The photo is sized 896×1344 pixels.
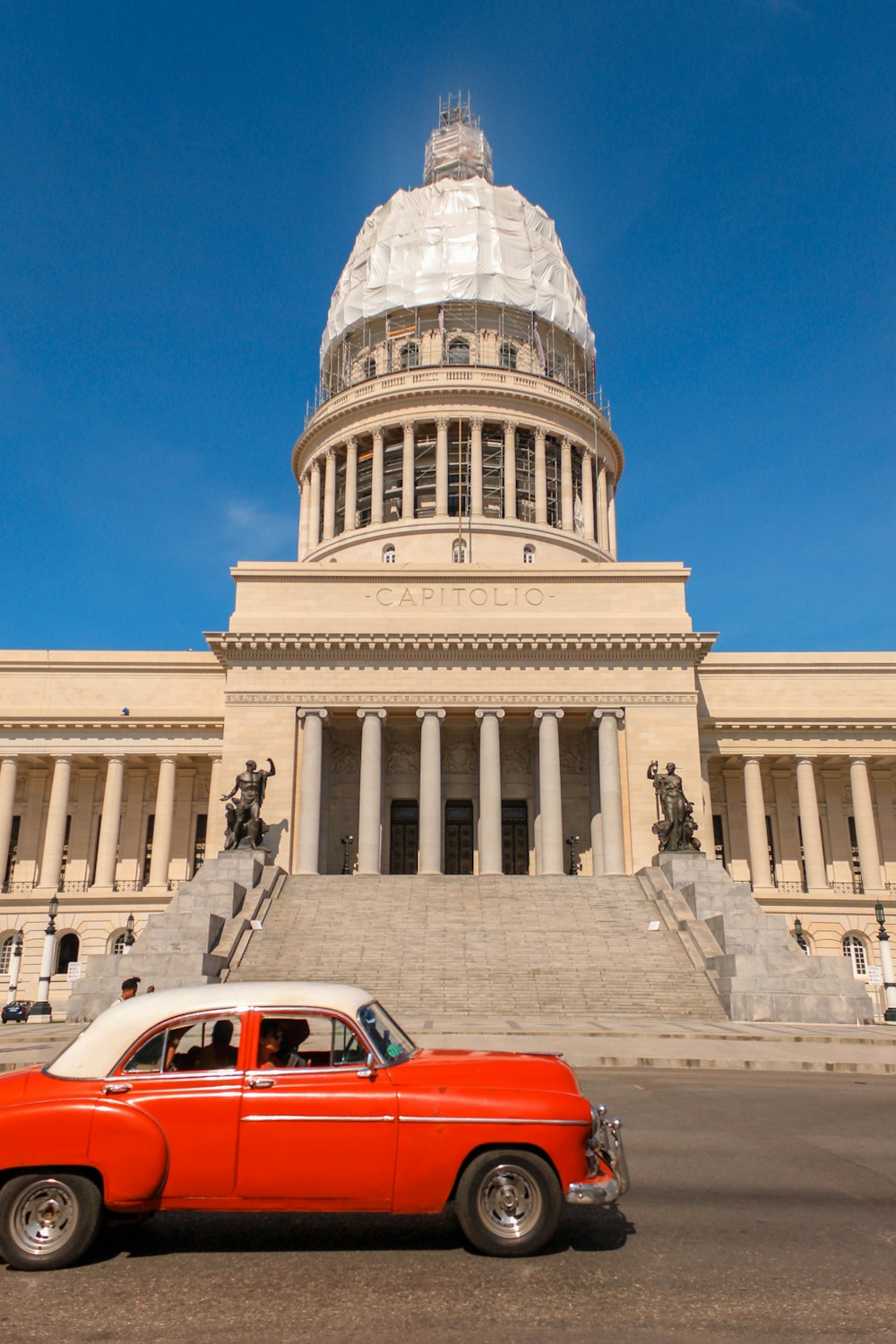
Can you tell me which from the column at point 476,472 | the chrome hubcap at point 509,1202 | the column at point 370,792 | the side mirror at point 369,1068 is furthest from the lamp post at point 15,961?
the chrome hubcap at point 509,1202

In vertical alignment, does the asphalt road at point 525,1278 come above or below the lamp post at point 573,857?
below

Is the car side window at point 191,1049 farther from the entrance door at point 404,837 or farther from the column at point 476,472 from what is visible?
the column at point 476,472

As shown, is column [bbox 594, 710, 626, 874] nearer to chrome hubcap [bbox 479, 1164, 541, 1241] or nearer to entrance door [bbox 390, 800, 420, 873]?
entrance door [bbox 390, 800, 420, 873]

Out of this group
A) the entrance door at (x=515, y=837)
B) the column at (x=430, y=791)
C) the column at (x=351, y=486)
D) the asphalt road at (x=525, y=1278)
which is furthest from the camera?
the column at (x=351, y=486)

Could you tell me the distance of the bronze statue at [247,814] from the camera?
126 ft

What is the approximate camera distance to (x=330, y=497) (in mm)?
65375

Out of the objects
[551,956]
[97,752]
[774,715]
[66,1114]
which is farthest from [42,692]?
[66,1114]

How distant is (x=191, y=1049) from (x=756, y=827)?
44.3m

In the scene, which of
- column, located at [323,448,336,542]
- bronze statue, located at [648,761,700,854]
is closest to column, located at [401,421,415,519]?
column, located at [323,448,336,542]

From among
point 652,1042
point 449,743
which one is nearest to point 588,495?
point 449,743

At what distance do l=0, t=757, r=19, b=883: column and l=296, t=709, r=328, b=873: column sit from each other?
14.9m

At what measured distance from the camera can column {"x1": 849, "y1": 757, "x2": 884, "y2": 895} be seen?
155 feet

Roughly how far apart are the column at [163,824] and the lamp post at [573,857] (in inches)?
731

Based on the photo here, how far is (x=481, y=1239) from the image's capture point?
6934 millimetres
